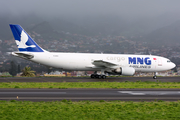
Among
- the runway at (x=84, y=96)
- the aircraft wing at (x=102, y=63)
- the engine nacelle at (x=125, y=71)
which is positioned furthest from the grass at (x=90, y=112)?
the aircraft wing at (x=102, y=63)

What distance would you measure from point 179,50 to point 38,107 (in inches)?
7909

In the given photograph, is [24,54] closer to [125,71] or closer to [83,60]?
[83,60]

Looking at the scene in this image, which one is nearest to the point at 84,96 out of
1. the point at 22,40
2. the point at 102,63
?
the point at 102,63

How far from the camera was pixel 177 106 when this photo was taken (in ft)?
38.2

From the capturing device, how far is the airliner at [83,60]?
103 feet

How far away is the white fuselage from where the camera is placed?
3212 centimetres

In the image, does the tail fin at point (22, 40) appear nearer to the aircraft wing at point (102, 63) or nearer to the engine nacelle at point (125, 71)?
Result: the aircraft wing at point (102, 63)

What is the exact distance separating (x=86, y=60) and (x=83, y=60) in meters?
0.44

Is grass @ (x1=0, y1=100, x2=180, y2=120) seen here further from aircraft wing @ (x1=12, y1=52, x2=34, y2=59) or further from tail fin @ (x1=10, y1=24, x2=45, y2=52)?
tail fin @ (x1=10, y1=24, x2=45, y2=52)

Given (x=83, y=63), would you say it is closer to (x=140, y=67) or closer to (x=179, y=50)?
(x=140, y=67)

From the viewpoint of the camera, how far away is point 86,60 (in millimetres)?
32750

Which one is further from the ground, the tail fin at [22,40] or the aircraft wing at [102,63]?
the tail fin at [22,40]

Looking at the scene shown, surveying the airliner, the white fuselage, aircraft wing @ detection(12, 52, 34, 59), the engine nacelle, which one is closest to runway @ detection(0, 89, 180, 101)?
the engine nacelle

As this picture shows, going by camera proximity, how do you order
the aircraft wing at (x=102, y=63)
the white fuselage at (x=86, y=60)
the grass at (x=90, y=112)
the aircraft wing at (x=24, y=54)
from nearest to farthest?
the grass at (x=90, y=112)
the aircraft wing at (x=24, y=54)
the aircraft wing at (x=102, y=63)
the white fuselage at (x=86, y=60)
